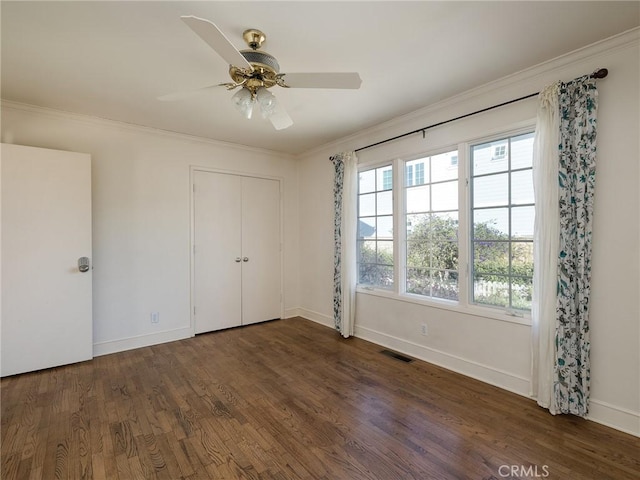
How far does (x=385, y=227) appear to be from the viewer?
3.74m

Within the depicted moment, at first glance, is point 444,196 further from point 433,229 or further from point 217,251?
point 217,251

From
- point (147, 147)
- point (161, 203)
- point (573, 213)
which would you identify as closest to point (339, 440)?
point (573, 213)

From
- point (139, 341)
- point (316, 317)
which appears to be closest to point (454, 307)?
point (316, 317)

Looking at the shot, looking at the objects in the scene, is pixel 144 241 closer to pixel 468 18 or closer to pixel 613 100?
pixel 468 18

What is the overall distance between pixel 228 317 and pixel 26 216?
97.1 inches

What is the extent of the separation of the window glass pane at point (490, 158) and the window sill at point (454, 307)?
48.9 inches

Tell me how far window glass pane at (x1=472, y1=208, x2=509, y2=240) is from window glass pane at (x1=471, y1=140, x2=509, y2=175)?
363 mm

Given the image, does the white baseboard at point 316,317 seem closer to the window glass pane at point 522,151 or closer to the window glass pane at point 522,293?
the window glass pane at point 522,293

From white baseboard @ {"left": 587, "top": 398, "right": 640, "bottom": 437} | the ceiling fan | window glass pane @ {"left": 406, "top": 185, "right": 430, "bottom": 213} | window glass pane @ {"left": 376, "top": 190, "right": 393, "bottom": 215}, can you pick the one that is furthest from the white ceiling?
white baseboard @ {"left": 587, "top": 398, "right": 640, "bottom": 437}

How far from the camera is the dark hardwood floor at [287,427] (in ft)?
5.70

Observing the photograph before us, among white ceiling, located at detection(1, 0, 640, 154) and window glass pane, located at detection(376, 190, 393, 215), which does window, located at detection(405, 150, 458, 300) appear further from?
white ceiling, located at detection(1, 0, 640, 154)

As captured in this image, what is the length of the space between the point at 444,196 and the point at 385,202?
2.52 ft

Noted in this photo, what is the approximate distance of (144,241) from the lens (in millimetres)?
3713

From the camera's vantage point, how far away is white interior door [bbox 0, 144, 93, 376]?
2.86 metres
